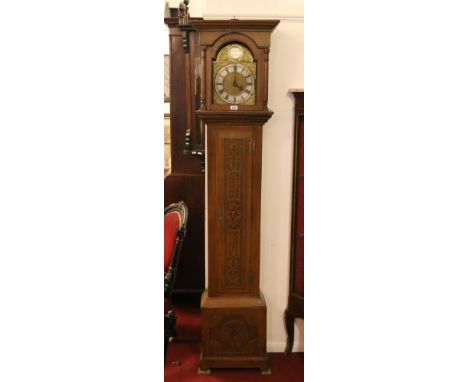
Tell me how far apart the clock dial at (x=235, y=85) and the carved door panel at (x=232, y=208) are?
148 millimetres

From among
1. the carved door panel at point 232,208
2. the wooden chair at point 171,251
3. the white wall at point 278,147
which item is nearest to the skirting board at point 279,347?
the white wall at point 278,147

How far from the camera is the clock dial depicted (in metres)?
2.60

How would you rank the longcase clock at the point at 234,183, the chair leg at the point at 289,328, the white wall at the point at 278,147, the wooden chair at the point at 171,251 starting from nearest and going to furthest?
1. the wooden chair at the point at 171,251
2. the longcase clock at the point at 234,183
3. the white wall at the point at 278,147
4. the chair leg at the point at 289,328

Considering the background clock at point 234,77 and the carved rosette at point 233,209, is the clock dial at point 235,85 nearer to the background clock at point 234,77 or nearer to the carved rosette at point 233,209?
the background clock at point 234,77

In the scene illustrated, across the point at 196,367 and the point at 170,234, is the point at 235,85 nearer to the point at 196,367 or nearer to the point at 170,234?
the point at 170,234

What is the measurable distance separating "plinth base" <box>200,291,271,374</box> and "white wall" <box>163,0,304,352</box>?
230 mm

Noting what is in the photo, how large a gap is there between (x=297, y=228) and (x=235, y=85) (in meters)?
0.82

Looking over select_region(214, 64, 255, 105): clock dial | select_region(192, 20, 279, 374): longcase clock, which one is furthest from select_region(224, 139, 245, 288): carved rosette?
select_region(214, 64, 255, 105): clock dial

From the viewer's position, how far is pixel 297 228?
9.11ft

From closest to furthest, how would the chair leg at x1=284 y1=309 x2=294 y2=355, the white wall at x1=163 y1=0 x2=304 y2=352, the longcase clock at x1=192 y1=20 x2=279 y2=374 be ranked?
the longcase clock at x1=192 y1=20 x2=279 y2=374 → the white wall at x1=163 y1=0 x2=304 y2=352 → the chair leg at x1=284 y1=309 x2=294 y2=355

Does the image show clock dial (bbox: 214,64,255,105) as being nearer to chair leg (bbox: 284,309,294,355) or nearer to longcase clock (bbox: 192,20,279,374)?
longcase clock (bbox: 192,20,279,374)

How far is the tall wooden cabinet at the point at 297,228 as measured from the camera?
2.71 meters
